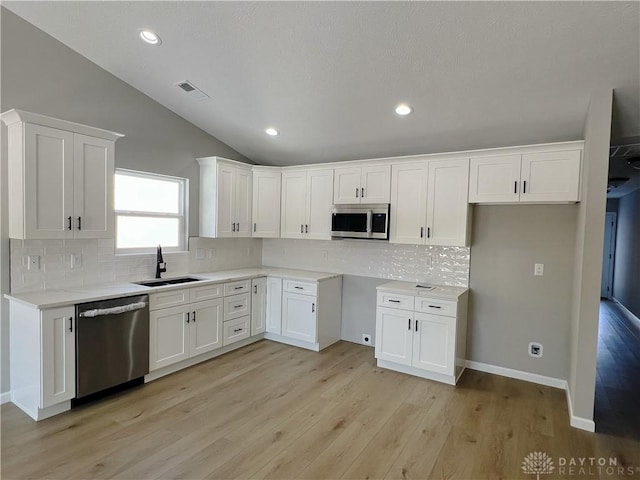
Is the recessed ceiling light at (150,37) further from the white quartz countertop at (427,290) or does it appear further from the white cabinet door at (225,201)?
the white quartz countertop at (427,290)

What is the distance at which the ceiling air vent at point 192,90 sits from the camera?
342 centimetres

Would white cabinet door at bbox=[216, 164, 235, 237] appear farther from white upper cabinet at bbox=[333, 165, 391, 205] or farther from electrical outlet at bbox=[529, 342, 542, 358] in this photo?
electrical outlet at bbox=[529, 342, 542, 358]

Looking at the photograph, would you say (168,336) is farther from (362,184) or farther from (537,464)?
(537,464)

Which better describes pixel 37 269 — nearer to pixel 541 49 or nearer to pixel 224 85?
pixel 224 85

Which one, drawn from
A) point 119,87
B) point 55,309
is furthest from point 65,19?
point 55,309

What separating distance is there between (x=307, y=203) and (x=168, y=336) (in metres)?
2.22

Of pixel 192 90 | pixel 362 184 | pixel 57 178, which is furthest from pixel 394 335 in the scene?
pixel 57 178

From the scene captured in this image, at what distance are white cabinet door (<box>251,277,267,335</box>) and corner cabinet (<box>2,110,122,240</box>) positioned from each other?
1.80 meters

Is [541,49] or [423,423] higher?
[541,49]

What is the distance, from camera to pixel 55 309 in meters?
2.68

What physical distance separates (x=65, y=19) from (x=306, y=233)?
3057mm

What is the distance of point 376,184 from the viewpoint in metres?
4.10

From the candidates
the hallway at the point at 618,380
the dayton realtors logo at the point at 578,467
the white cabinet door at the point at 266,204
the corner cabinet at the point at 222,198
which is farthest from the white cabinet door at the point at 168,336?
the hallway at the point at 618,380

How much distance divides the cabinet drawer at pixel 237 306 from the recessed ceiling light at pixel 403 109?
8.76 ft
